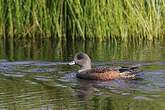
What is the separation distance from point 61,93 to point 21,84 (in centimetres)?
101

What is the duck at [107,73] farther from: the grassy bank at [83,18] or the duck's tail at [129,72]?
the grassy bank at [83,18]

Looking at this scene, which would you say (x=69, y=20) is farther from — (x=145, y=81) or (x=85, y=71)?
(x=145, y=81)

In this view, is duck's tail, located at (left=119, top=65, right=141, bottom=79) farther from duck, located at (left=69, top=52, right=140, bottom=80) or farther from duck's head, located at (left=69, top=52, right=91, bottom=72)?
duck's head, located at (left=69, top=52, right=91, bottom=72)

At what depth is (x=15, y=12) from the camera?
53.0 ft

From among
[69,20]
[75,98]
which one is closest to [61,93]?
[75,98]

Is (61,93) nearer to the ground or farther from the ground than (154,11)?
nearer to the ground

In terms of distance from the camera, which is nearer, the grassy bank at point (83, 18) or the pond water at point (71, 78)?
the pond water at point (71, 78)

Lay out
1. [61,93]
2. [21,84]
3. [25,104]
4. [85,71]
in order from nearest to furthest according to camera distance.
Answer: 1. [25,104]
2. [61,93]
3. [21,84]
4. [85,71]

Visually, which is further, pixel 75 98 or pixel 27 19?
pixel 27 19

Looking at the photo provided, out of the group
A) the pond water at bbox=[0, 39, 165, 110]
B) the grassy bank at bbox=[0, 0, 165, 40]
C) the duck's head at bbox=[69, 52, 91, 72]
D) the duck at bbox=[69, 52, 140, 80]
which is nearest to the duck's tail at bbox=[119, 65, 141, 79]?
the duck at bbox=[69, 52, 140, 80]

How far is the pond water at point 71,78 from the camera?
9.98 m

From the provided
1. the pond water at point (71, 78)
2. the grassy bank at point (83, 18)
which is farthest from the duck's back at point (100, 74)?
the grassy bank at point (83, 18)

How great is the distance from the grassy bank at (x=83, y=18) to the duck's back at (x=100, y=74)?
331 centimetres

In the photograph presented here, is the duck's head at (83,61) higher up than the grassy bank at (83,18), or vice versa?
the grassy bank at (83,18)
